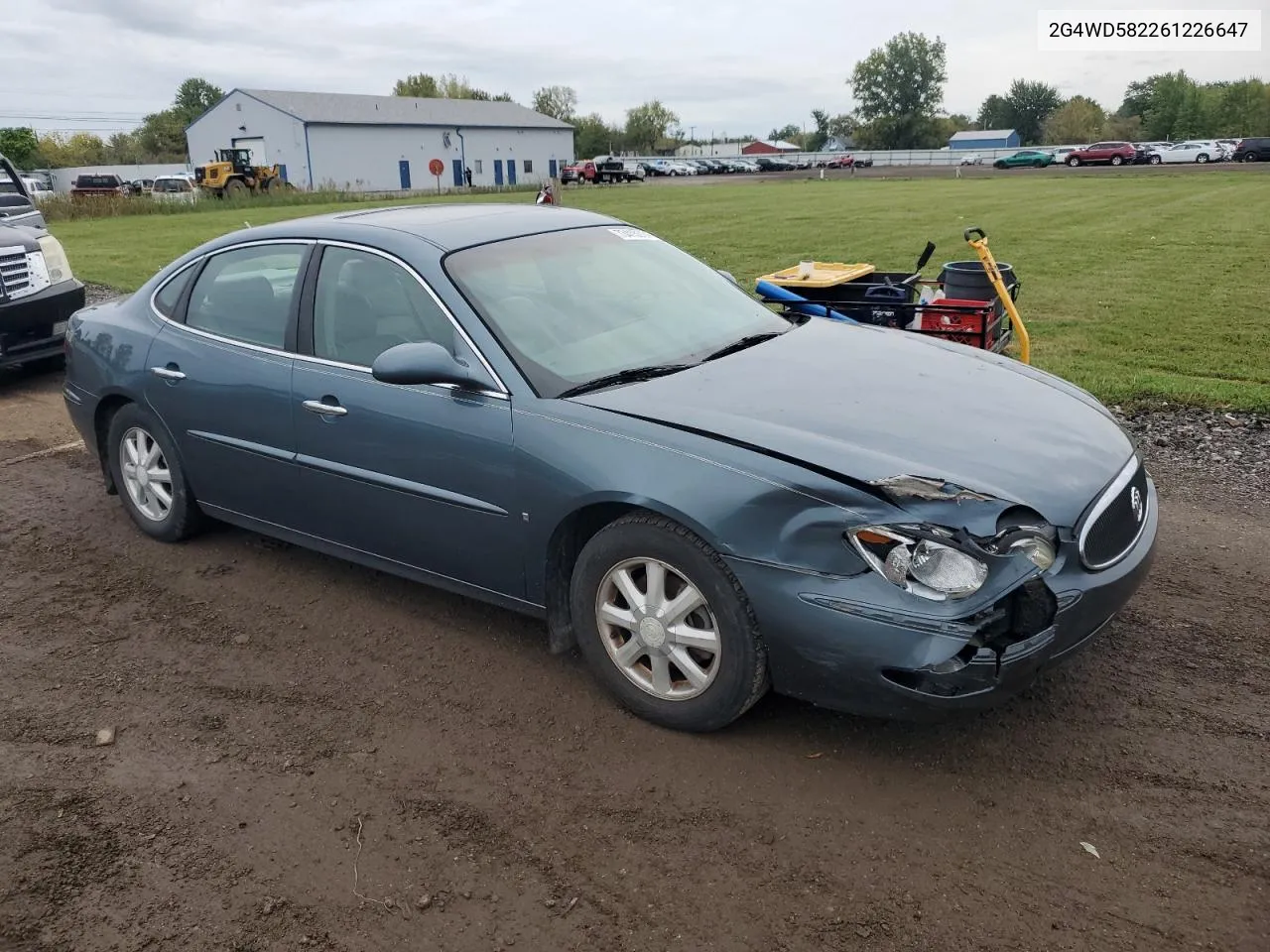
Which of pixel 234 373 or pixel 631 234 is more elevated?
pixel 631 234

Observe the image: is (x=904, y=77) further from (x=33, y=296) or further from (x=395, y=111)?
(x=33, y=296)

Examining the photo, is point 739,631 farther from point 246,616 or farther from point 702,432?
point 246,616

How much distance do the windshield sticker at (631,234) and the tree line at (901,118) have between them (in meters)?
97.1

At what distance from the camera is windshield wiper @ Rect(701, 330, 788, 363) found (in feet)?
13.3

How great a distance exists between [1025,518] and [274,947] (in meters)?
2.34

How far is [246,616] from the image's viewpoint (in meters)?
4.38

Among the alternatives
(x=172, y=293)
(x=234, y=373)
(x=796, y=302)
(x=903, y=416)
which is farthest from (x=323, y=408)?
(x=796, y=302)

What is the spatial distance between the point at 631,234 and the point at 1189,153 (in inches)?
2482

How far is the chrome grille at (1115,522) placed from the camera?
3.12m

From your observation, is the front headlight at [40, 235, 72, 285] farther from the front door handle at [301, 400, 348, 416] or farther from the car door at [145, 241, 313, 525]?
the front door handle at [301, 400, 348, 416]

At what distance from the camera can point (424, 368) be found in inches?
141

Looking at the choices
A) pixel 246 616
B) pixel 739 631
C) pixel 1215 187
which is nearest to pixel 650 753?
pixel 739 631

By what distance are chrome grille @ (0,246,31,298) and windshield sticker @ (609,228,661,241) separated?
6.30 meters

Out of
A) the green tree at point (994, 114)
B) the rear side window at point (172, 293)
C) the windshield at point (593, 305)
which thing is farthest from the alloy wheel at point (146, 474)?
the green tree at point (994, 114)
